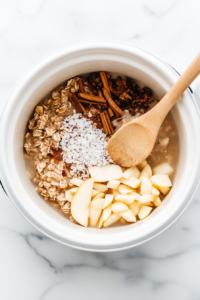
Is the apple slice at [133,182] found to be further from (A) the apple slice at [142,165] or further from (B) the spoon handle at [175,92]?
(B) the spoon handle at [175,92]

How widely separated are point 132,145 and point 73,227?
1.22ft

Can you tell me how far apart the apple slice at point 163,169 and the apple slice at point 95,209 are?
0.80 ft

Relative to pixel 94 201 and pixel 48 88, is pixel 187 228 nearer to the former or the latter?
pixel 94 201

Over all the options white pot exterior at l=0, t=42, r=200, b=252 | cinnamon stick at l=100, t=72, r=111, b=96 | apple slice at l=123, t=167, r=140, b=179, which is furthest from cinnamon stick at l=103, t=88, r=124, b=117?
apple slice at l=123, t=167, r=140, b=179

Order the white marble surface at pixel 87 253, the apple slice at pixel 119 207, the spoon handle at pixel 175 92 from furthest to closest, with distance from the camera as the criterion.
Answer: the white marble surface at pixel 87 253, the apple slice at pixel 119 207, the spoon handle at pixel 175 92

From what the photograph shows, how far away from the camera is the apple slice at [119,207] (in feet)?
3.46

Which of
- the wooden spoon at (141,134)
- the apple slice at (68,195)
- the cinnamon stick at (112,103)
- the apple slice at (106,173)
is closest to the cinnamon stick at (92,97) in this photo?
the cinnamon stick at (112,103)

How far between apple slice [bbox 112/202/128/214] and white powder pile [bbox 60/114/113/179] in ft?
0.53

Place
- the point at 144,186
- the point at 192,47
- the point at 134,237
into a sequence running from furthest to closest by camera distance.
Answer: the point at 192,47 < the point at 144,186 < the point at 134,237

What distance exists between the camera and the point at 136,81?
3.68 ft

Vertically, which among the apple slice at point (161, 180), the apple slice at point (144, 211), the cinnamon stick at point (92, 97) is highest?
the cinnamon stick at point (92, 97)

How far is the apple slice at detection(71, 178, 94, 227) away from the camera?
108 centimetres

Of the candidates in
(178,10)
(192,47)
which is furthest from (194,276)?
(178,10)

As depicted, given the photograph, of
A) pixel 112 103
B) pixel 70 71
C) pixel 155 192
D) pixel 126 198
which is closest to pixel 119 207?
pixel 126 198
